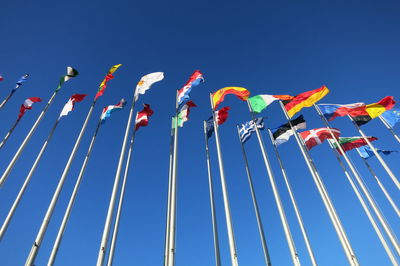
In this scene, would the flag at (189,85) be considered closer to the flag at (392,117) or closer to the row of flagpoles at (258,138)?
the row of flagpoles at (258,138)

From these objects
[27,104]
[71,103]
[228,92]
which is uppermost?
[27,104]

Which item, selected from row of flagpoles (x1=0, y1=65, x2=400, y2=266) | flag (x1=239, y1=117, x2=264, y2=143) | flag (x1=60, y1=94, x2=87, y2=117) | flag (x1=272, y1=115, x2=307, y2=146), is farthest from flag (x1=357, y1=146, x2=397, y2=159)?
flag (x1=60, y1=94, x2=87, y2=117)

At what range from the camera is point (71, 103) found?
1703 cm

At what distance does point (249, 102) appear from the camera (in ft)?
57.2

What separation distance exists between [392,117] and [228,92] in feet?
41.2

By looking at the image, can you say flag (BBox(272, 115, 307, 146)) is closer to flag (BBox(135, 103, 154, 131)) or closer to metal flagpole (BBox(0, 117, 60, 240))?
flag (BBox(135, 103, 154, 131))

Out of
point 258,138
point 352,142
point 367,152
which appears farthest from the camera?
point 367,152

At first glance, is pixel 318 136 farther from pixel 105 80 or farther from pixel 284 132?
pixel 105 80

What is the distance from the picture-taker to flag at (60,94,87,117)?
16797mm

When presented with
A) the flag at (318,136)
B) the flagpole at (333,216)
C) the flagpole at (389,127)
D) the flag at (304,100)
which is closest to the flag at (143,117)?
the flag at (304,100)

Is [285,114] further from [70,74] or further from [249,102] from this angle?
[70,74]

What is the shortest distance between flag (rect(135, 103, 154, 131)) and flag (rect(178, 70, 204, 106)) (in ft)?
7.06

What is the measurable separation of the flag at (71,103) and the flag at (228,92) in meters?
9.21

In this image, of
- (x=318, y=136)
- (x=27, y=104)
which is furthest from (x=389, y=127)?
(x=27, y=104)
